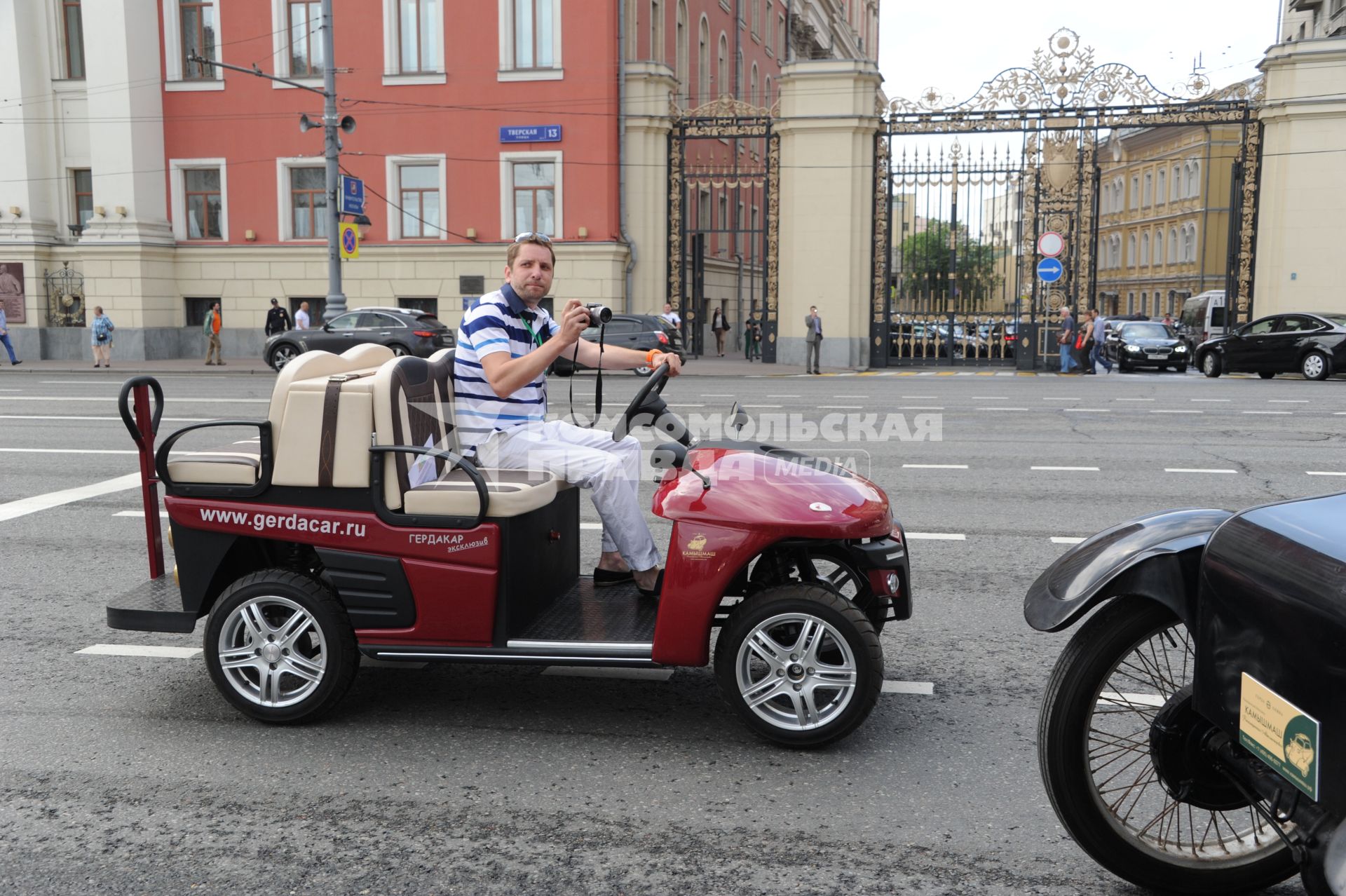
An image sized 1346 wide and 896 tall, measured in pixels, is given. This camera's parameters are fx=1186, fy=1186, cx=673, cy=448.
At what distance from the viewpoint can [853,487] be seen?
426 cm

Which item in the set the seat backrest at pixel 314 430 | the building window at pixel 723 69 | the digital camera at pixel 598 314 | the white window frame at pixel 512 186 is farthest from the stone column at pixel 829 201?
the seat backrest at pixel 314 430

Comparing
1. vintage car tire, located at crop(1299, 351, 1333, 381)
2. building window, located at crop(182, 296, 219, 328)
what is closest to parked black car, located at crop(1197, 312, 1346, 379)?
vintage car tire, located at crop(1299, 351, 1333, 381)

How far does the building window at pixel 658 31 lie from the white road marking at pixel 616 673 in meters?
31.4

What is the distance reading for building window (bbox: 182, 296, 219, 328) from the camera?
108 feet

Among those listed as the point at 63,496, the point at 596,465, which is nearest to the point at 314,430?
the point at 596,465

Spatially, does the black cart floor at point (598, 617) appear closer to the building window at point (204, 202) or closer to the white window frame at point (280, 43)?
the white window frame at point (280, 43)

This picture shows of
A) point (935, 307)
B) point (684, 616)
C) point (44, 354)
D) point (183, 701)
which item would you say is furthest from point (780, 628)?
point (44, 354)

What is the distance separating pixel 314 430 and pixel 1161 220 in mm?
60889

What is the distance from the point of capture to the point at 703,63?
4297cm

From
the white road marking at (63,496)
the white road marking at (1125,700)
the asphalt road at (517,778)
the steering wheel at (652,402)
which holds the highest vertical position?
the steering wheel at (652,402)

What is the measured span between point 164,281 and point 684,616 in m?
31.8

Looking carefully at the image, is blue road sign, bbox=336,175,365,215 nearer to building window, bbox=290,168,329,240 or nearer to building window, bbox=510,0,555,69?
building window, bbox=290,168,329,240

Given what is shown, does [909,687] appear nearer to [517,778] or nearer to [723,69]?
[517,778]

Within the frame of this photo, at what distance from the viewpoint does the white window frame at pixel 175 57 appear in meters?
32.0
